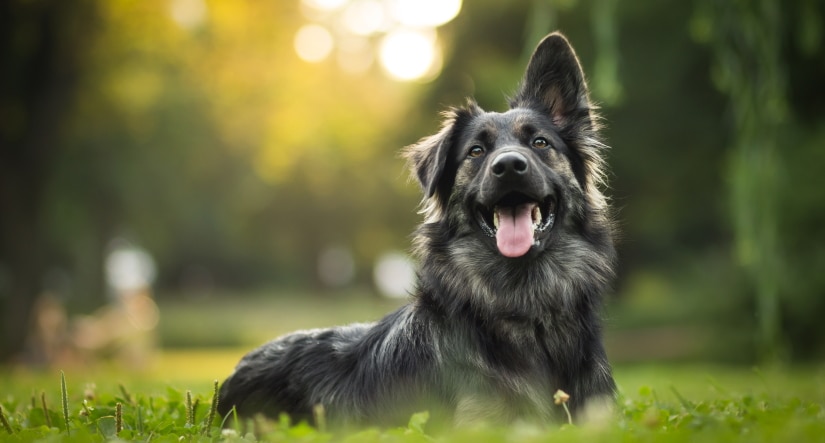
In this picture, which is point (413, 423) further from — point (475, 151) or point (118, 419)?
point (475, 151)

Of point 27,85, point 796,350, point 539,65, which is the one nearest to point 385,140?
point 27,85

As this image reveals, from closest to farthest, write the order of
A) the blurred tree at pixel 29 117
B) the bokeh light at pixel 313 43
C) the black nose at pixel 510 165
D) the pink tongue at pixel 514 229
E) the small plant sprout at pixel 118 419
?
the small plant sprout at pixel 118 419
the black nose at pixel 510 165
the pink tongue at pixel 514 229
the blurred tree at pixel 29 117
the bokeh light at pixel 313 43

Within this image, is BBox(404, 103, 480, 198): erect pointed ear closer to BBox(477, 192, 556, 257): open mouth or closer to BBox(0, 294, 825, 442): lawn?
BBox(477, 192, 556, 257): open mouth

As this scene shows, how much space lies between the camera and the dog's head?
5.31 metres

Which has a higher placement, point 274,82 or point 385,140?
point 274,82

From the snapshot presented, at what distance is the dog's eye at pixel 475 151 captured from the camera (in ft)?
18.8

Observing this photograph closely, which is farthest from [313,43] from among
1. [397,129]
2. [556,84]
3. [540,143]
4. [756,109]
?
[540,143]

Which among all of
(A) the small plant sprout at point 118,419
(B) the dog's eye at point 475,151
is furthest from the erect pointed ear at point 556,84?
(A) the small plant sprout at point 118,419

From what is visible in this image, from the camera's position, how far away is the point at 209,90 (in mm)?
29906

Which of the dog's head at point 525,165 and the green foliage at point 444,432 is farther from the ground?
the dog's head at point 525,165

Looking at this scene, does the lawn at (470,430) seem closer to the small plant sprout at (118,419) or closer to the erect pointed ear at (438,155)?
the small plant sprout at (118,419)

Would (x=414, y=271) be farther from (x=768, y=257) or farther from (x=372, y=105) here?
(x=372, y=105)

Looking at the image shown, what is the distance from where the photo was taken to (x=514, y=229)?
17.7 ft

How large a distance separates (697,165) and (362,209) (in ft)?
91.9
